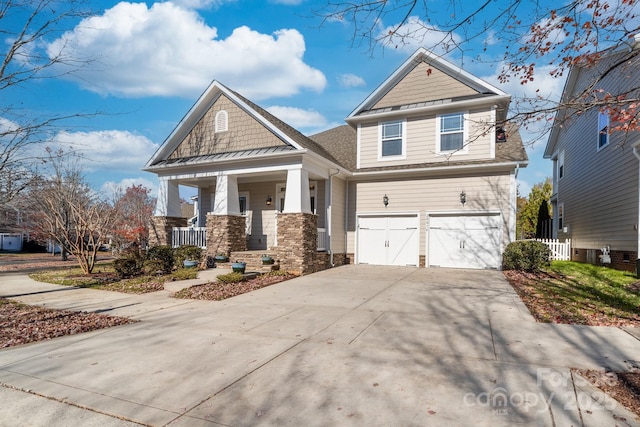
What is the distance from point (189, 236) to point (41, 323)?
846 centimetres

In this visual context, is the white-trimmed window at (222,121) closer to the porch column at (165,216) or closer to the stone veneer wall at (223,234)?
the porch column at (165,216)

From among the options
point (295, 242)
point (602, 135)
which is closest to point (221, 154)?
point (295, 242)

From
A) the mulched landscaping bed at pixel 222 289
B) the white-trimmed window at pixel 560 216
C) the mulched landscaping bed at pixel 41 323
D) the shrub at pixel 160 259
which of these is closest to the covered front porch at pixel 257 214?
the shrub at pixel 160 259

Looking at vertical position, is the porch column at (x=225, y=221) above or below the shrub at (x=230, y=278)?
above

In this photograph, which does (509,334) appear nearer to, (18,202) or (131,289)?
(131,289)

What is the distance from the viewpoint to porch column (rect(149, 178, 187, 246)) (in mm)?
14516

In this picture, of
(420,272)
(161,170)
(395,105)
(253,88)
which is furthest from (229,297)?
(253,88)

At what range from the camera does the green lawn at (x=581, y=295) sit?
603 centimetres

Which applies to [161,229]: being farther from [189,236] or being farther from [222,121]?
[222,121]

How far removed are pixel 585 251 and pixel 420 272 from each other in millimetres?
8461

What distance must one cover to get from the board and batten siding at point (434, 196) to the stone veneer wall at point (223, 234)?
4745 mm

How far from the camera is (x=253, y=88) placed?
59.0 ft

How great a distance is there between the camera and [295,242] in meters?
11.7

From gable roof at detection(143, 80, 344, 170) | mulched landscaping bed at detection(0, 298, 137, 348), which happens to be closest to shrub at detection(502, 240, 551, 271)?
gable roof at detection(143, 80, 344, 170)
